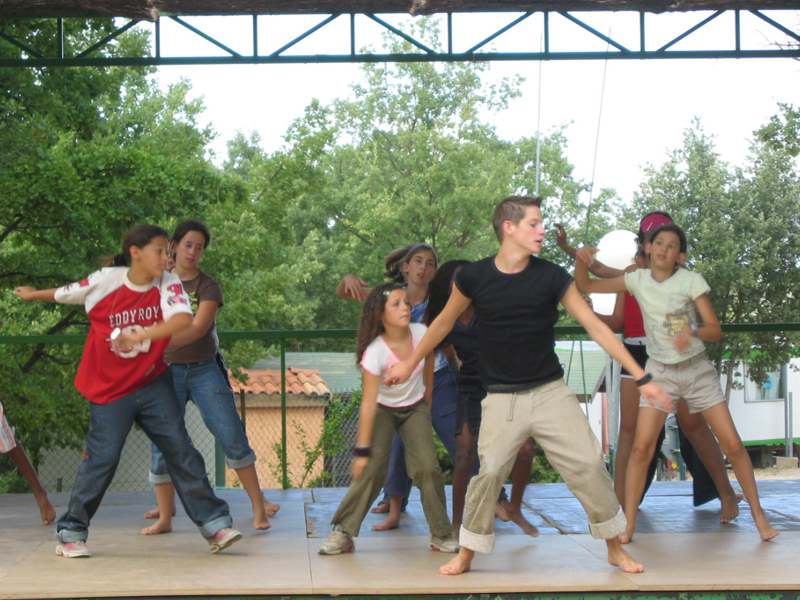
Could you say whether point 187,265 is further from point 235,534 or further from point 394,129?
point 394,129

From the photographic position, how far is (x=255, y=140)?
64.8 m

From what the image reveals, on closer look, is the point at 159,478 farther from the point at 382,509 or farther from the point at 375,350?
the point at 375,350

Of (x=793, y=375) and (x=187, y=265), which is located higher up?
(x=187, y=265)

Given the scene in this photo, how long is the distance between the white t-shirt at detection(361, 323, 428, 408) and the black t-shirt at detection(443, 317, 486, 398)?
31cm

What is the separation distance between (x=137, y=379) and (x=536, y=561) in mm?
2205

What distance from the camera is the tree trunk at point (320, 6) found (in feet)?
27.9

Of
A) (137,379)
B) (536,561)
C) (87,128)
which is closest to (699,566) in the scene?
(536,561)

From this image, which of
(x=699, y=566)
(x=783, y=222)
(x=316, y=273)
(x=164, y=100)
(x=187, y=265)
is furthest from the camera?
(x=316, y=273)

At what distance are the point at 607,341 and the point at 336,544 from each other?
1.83 meters

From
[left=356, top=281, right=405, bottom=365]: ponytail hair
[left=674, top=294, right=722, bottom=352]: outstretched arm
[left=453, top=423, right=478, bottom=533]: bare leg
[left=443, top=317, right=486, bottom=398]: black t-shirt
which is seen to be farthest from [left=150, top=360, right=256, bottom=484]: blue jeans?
[left=674, top=294, right=722, bottom=352]: outstretched arm

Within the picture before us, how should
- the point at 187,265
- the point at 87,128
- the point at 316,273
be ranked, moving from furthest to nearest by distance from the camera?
the point at 316,273 < the point at 87,128 < the point at 187,265

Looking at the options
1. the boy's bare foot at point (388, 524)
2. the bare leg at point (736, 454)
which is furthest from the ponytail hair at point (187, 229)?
the bare leg at point (736, 454)

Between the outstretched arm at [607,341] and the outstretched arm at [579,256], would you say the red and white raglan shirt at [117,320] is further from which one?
the outstretched arm at [579,256]

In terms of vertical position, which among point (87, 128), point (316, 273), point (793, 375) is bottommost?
point (793, 375)
